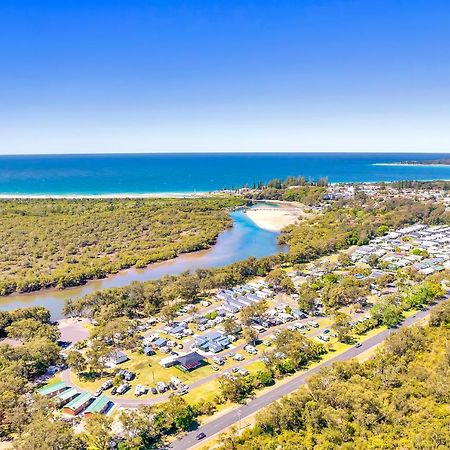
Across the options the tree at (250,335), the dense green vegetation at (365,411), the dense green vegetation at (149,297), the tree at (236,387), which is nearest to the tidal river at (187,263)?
the dense green vegetation at (149,297)

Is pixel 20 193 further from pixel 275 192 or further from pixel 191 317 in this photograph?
pixel 191 317

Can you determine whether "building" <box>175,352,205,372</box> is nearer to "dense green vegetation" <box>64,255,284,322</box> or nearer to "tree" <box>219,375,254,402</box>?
"tree" <box>219,375,254,402</box>

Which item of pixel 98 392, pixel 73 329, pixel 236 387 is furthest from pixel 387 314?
pixel 73 329

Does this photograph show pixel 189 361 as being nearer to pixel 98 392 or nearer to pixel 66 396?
pixel 98 392

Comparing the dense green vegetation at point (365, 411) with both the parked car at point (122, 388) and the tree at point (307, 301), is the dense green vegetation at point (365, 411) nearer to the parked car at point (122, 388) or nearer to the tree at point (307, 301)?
the parked car at point (122, 388)

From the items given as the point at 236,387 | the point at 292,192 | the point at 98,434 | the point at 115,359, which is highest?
the point at 292,192

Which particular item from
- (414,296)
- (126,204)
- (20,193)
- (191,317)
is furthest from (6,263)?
(20,193)
